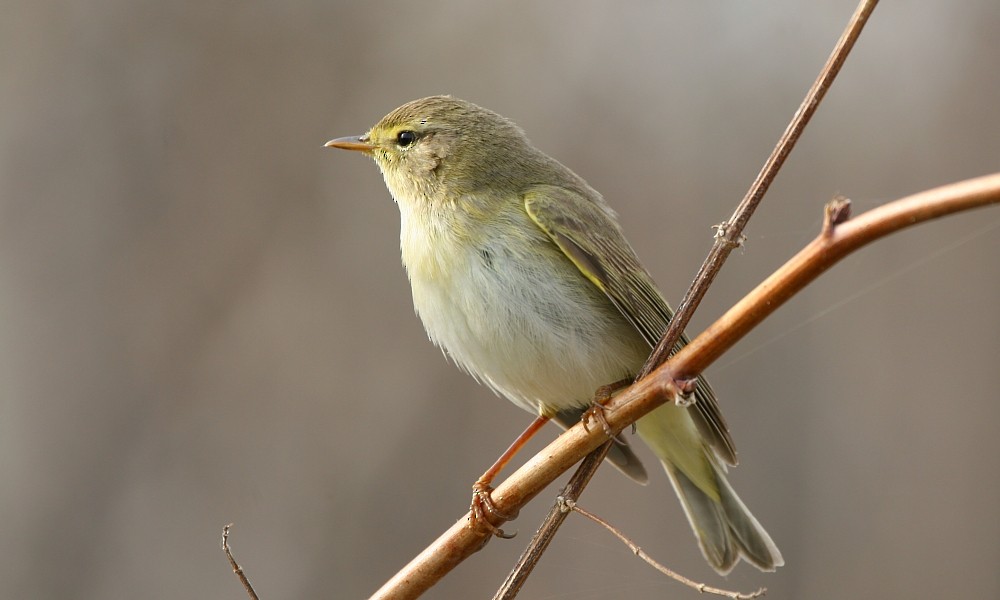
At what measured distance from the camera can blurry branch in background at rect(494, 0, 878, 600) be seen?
1562 mm

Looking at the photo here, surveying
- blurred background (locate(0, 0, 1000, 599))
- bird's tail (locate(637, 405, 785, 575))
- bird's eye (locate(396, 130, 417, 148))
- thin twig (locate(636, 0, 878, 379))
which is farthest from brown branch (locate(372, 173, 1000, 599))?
blurred background (locate(0, 0, 1000, 599))

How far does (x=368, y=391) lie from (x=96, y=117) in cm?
213

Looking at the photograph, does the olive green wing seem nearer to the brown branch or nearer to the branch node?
the brown branch

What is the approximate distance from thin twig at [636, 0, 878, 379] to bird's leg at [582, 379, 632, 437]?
15cm

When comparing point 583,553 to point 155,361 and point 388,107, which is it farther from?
point 388,107

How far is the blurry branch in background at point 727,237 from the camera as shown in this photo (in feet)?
5.13

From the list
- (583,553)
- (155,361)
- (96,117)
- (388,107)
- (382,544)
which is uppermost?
(96,117)

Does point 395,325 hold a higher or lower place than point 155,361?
lower

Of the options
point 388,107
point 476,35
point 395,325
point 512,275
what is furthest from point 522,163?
point 476,35

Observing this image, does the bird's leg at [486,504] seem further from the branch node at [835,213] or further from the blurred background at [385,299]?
the blurred background at [385,299]

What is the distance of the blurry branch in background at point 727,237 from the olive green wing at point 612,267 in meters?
0.65

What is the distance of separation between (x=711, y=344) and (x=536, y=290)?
1.02 m

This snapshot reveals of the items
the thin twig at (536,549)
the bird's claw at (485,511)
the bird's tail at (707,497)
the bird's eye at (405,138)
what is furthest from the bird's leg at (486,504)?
the bird's eye at (405,138)

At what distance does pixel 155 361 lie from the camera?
185 inches
